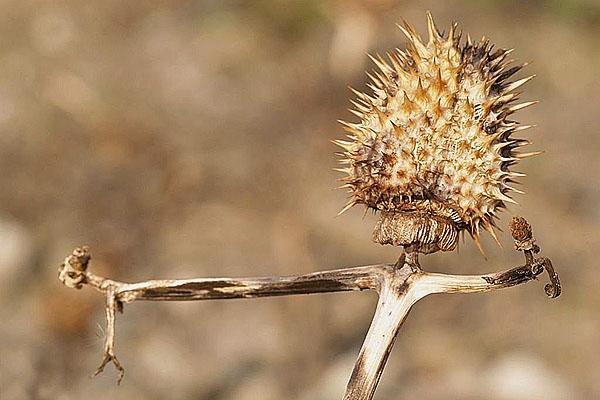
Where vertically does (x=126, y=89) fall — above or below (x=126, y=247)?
above

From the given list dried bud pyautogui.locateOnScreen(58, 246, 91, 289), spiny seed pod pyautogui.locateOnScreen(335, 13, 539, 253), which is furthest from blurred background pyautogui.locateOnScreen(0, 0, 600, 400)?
spiny seed pod pyautogui.locateOnScreen(335, 13, 539, 253)

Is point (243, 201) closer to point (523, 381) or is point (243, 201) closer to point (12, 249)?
point (12, 249)

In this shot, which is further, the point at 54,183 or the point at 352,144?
the point at 54,183

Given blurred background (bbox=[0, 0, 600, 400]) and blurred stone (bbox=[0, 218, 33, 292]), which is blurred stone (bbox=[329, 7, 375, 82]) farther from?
blurred stone (bbox=[0, 218, 33, 292])

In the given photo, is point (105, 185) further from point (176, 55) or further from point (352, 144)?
point (352, 144)

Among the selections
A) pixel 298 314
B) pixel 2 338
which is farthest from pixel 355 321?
pixel 2 338

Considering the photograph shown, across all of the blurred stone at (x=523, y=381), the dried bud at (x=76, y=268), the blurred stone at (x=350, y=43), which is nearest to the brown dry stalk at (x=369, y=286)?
the dried bud at (x=76, y=268)

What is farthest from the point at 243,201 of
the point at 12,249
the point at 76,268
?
the point at 76,268
